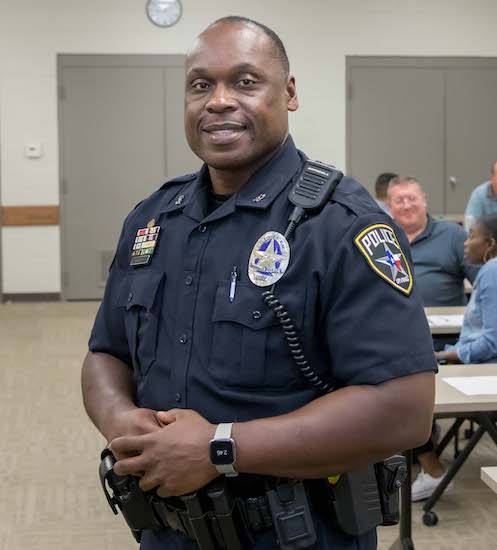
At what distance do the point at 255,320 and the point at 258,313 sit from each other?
1 cm

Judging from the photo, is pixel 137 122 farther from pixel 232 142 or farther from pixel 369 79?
pixel 232 142

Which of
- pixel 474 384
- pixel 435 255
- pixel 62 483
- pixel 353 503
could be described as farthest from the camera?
pixel 435 255

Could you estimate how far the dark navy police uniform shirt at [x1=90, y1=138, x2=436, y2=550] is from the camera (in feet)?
4.21

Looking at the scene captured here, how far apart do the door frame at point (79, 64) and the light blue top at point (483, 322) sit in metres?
5.72

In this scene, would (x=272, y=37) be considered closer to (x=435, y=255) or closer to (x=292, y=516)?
(x=292, y=516)

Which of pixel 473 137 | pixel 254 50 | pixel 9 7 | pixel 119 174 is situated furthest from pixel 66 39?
pixel 254 50

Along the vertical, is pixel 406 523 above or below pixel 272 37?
below

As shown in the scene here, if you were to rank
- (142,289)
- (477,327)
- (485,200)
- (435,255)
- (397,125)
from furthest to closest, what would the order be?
1. (397,125)
2. (485,200)
3. (435,255)
4. (477,327)
5. (142,289)

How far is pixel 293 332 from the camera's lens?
1.31 meters

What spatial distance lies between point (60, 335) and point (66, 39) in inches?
126

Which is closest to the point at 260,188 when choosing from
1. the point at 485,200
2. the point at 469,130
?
the point at 485,200

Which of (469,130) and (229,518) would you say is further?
(469,130)

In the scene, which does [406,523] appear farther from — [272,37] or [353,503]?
[272,37]

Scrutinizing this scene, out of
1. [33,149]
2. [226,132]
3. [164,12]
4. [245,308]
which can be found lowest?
[245,308]
